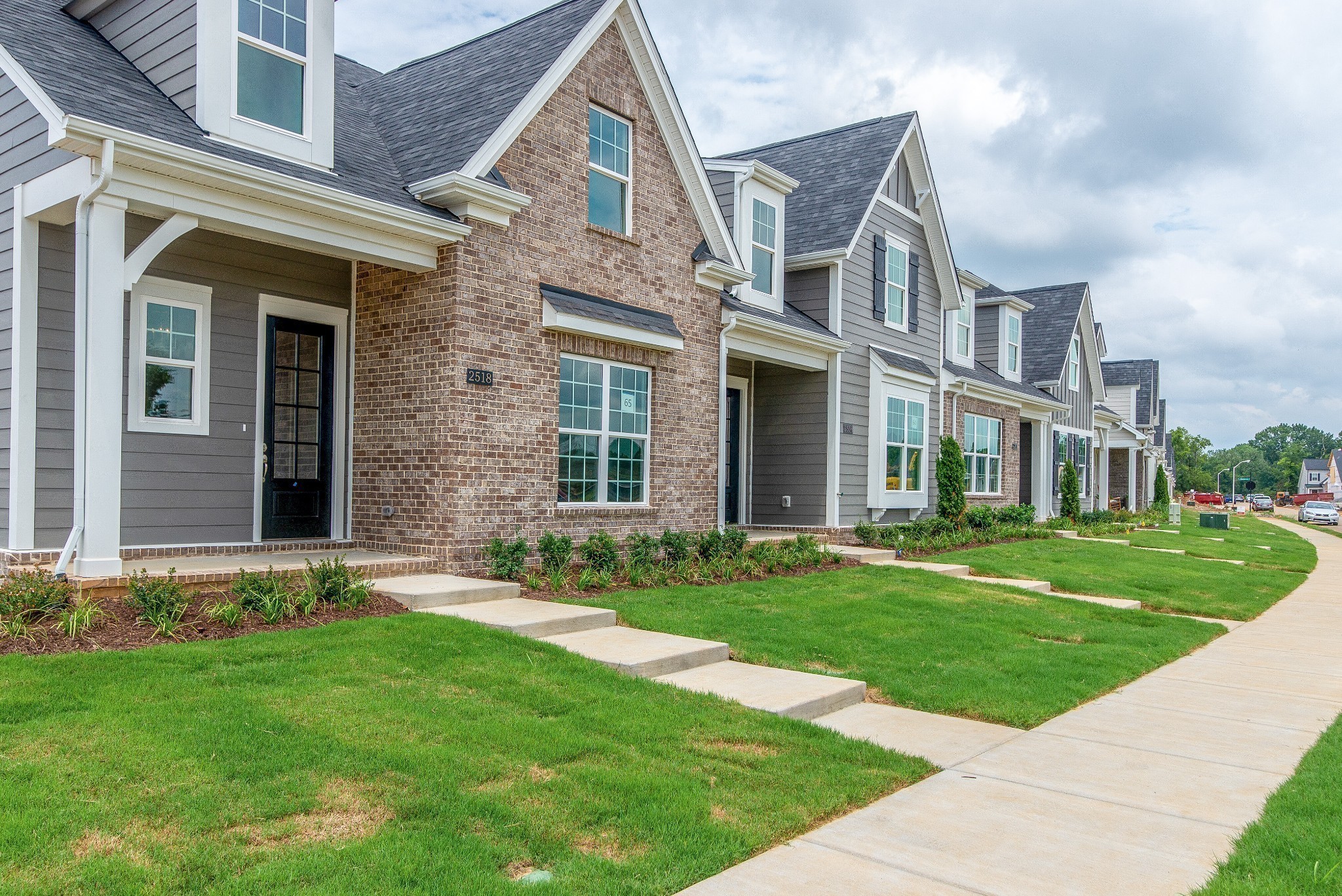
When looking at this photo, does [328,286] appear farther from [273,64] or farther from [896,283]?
[896,283]

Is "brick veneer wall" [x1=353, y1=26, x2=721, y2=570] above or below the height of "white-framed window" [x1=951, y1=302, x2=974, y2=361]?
below

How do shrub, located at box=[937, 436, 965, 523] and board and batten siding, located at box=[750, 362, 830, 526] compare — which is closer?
board and batten siding, located at box=[750, 362, 830, 526]

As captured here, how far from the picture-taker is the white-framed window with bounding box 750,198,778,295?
1592 cm

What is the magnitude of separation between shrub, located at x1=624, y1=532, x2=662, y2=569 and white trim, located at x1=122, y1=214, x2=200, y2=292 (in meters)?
5.70

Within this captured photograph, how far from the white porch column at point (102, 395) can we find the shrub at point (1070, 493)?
24496 mm

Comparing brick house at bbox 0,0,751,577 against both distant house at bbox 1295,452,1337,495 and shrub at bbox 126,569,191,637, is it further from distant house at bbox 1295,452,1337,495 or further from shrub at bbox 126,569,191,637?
distant house at bbox 1295,452,1337,495

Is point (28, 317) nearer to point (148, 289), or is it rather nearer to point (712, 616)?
point (148, 289)

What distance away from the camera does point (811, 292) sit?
17.2 metres

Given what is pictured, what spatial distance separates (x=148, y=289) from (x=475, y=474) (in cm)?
348

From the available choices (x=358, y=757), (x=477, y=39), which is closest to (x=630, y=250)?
(x=477, y=39)

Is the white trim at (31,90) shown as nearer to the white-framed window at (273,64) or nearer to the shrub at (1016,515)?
the white-framed window at (273,64)

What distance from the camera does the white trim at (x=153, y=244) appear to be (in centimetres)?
765

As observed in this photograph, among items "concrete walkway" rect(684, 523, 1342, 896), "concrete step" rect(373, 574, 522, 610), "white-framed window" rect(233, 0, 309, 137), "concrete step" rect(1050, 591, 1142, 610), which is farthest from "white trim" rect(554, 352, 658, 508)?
"concrete walkway" rect(684, 523, 1342, 896)

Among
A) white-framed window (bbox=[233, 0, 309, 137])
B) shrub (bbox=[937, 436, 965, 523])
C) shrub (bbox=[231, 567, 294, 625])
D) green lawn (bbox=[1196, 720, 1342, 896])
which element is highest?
white-framed window (bbox=[233, 0, 309, 137])
